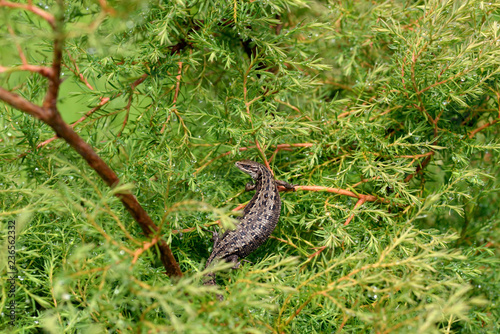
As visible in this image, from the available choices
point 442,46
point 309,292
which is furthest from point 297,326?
point 442,46

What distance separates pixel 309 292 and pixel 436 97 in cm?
80

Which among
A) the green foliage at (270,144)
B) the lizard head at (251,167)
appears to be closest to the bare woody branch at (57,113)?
the green foliage at (270,144)

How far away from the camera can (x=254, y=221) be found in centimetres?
181

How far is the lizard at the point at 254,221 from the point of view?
5.62 feet

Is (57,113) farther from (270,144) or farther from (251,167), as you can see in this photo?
(251,167)

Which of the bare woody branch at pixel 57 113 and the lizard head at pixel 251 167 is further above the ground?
the bare woody branch at pixel 57 113

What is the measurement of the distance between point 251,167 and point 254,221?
24cm

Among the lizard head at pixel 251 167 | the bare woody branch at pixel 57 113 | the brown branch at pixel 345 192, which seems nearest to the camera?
the bare woody branch at pixel 57 113

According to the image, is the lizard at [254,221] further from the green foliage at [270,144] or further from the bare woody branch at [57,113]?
the bare woody branch at [57,113]

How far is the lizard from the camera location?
5.62ft

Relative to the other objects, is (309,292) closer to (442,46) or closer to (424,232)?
(424,232)

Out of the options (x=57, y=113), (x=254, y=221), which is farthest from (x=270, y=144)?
(x=57, y=113)

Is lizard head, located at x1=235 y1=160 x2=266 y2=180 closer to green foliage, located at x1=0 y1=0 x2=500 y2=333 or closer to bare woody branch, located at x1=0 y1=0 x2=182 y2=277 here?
green foliage, located at x1=0 y1=0 x2=500 y2=333

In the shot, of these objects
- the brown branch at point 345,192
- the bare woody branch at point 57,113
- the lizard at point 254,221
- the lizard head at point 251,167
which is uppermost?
the bare woody branch at point 57,113
